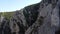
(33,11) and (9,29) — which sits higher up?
(33,11)

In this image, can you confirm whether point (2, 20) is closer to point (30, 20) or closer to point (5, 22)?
point (5, 22)

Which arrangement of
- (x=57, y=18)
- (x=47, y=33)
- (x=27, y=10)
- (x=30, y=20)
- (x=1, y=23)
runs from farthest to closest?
(x=1, y=23) < (x=27, y=10) < (x=30, y=20) < (x=47, y=33) < (x=57, y=18)

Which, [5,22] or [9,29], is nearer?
[9,29]

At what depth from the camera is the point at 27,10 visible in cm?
6297

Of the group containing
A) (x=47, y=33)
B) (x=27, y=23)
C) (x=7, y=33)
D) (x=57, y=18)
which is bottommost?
(x=7, y=33)

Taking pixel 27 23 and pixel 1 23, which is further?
pixel 1 23

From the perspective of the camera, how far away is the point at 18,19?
194ft

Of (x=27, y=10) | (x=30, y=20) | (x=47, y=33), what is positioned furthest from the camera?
(x=27, y=10)

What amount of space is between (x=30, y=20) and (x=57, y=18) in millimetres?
39578

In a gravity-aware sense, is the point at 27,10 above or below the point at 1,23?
above

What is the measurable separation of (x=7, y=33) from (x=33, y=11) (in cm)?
1265

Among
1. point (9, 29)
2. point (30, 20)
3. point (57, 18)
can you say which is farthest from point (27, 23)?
point (57, 18)

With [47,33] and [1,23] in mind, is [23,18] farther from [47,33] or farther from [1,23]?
[47,33]

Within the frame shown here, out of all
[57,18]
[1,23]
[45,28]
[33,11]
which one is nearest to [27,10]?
[33,11]
